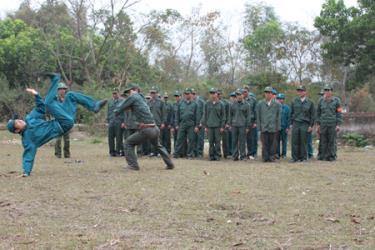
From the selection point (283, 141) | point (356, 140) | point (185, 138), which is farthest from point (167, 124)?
point (356, 140)

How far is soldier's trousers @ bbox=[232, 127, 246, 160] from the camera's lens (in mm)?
15070

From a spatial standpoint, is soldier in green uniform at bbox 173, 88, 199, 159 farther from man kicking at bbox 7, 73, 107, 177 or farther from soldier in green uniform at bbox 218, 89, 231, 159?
man kicking at bbox 7, 73, 107, 177

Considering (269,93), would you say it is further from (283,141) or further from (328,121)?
(283,141)

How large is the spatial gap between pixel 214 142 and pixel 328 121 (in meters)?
3.12

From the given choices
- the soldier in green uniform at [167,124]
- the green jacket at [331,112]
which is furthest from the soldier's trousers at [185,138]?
the green jacket at [331,112]

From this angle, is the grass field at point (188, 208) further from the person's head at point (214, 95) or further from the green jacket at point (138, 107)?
the person's head at point (214, 95)

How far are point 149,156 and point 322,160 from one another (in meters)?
4.95

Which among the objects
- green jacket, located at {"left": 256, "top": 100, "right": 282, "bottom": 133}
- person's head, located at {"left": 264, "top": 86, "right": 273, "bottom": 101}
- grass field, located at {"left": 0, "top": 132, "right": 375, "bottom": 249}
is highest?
person's head, located at {"left": 264, "top": 86, "right": 273, "bottom": 101}

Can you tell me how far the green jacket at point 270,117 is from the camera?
14.4 m

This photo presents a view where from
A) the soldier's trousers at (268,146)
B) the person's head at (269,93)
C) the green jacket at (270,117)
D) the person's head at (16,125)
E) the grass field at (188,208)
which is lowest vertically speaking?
the grass field at (188,208)

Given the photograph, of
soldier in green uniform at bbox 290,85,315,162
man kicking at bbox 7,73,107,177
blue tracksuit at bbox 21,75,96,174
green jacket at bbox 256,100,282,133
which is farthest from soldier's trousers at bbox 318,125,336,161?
blue tracksuit at bbox 21,75,96,174

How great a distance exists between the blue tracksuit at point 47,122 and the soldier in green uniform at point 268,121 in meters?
4.76

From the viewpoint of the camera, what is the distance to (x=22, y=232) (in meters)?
6.54

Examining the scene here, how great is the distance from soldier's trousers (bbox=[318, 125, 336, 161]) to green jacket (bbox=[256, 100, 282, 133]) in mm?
1293
